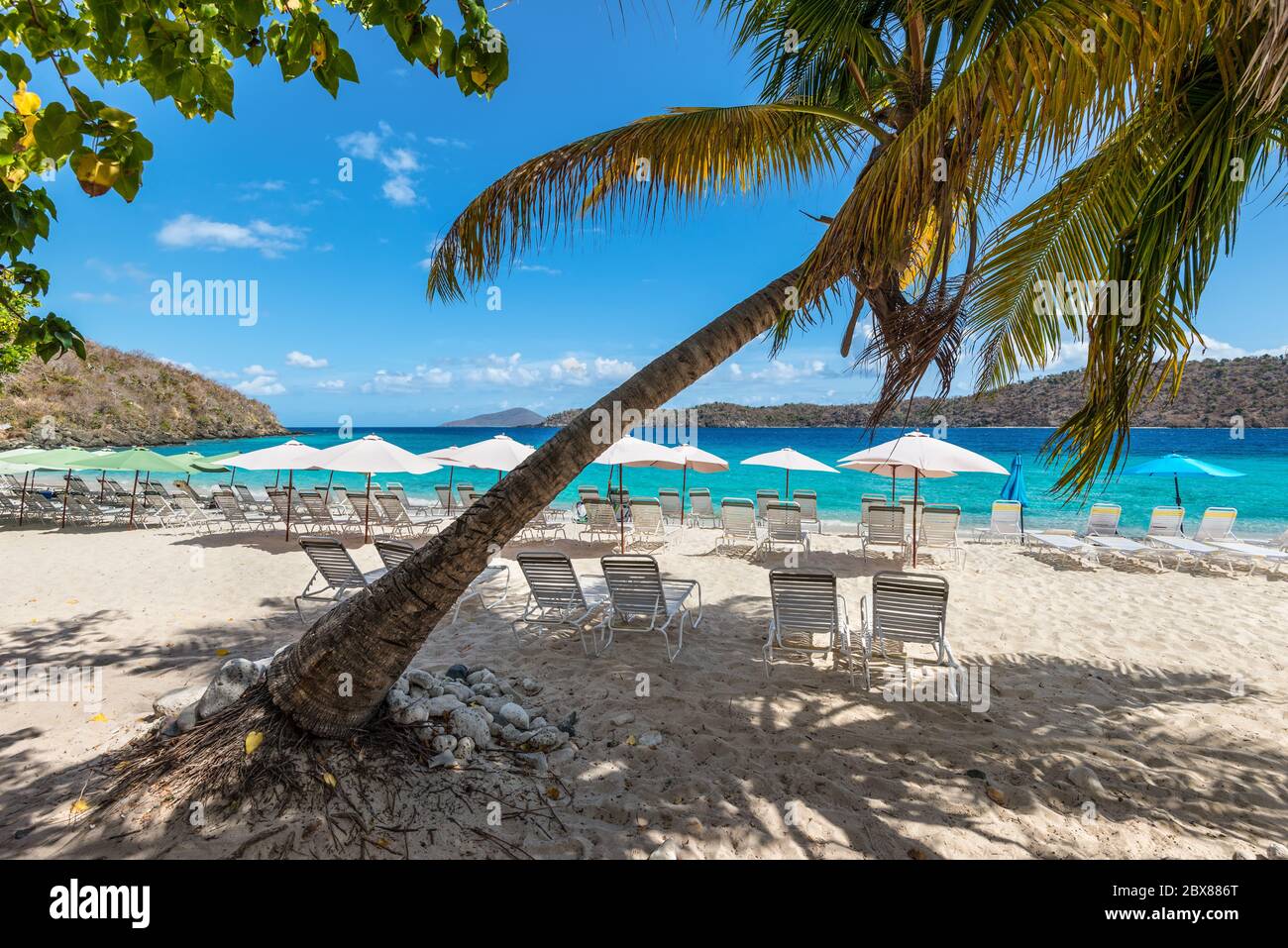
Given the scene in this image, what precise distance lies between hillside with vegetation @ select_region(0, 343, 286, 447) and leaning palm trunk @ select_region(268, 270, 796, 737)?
141 feet

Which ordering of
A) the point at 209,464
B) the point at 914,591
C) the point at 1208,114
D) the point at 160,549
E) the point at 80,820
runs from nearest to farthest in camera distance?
the point at 80,820, the point at 1208,114, the point at 914,591, the point at 160,549, the point at 209,464

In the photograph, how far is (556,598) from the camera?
5.92 metres

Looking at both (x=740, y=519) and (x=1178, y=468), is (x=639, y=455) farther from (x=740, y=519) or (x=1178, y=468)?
(x=1178, y=468)

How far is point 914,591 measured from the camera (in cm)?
490

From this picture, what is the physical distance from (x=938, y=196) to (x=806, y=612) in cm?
365

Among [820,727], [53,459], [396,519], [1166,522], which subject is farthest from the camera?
[396,519]

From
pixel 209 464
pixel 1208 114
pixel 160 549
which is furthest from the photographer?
pixel 209 464

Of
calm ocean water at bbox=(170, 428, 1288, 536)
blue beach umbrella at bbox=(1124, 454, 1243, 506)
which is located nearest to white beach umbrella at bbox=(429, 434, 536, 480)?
calm ocean water at bbox=(170, 428, 1288, 536)

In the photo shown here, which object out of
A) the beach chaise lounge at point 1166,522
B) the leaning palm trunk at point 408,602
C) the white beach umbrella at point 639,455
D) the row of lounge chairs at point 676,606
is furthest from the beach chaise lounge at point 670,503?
the leaning palm trunk at point 408,602

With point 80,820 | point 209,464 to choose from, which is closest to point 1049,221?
point 80,820

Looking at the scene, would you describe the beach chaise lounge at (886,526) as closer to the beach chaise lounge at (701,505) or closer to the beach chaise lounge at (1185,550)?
the beach chaise lounge at (701,505)

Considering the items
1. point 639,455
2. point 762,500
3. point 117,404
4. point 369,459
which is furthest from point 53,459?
point 117,404

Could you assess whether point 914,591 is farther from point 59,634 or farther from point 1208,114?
point 59,634
